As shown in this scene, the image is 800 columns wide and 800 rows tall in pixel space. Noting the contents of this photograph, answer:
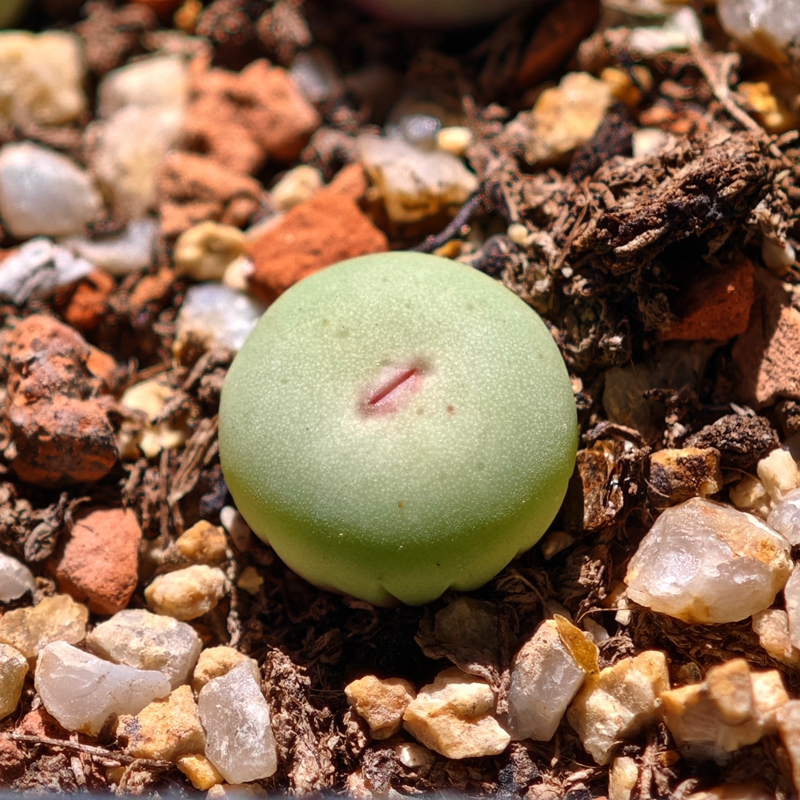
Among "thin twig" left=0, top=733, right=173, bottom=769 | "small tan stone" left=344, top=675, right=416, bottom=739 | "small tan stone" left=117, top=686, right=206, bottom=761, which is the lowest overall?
"thin twig" left=0, top=733, right=173, bottom=769

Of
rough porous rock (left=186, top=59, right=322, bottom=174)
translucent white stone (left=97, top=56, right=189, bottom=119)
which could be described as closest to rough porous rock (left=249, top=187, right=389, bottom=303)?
rough porous rock (left=186, top=59, right=322, bottom=174)

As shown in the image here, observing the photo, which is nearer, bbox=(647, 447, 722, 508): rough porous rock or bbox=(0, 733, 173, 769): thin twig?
bbox=(0, 733, 173, 769): thin twig

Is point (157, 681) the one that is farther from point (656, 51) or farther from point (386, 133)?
point (656, 51)

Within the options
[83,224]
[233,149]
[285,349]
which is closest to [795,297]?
[285,349]

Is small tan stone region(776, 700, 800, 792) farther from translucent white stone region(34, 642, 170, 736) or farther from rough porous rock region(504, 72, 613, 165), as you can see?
rough porous rock region(504, 72, 613, 165)

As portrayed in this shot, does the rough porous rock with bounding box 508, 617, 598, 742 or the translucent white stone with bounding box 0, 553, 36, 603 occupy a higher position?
the rough porous rock with bounding box 508, 617, 598, 742

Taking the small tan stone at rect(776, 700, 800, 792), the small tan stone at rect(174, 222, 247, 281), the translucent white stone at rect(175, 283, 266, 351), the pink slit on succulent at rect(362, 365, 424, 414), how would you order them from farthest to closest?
the small tan stone at rect(174, 222, 247, 281)
the translucent white stone at rect(175, 283, 266, 351)
the pink slit on succulent at rect(362, 365, 424, 414)
the small tan stone at rect(776, 700, 800, 792)

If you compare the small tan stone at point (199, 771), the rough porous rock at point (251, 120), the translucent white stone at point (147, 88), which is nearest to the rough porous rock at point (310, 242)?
the rough porous rock at point (251, 120)
